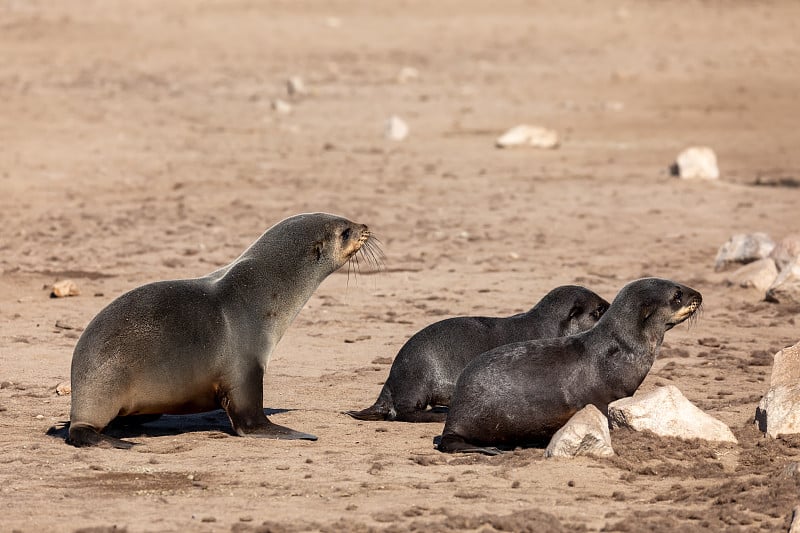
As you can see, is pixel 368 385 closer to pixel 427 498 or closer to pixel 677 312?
pixel 677 312

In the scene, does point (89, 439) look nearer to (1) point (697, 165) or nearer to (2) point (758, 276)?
(2) point (758, 276)

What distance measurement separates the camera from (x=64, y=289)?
10977mm

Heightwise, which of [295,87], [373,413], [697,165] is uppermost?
[295,87]

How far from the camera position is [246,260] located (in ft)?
26.0

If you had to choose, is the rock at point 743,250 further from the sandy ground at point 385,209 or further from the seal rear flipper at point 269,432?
the seal rear flipper at point 269,432

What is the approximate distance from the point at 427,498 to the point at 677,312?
→ 7.35 ft

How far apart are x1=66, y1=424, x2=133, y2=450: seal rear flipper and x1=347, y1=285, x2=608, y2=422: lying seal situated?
1393mm

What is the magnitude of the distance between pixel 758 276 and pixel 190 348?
5.70 m

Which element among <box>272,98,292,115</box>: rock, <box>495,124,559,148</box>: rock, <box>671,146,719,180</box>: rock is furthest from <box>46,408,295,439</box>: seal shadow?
<box>272,98,292,115</box>: rock

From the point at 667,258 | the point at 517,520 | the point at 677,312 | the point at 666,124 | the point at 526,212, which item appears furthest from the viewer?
the point at 666,124

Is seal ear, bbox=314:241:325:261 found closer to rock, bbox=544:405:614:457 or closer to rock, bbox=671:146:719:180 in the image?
rock, bbox=544:405:614:457

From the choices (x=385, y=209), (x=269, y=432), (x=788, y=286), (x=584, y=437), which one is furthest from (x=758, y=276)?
(x=269, y=432)

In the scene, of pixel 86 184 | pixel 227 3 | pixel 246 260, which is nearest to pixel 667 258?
pixel 246 260

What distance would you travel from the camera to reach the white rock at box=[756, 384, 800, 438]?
23.1 ft
